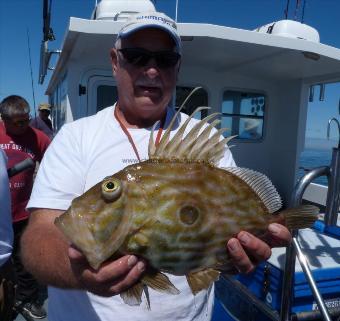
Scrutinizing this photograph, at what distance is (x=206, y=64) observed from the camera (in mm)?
6125

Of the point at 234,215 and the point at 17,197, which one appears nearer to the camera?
the point at 234,215

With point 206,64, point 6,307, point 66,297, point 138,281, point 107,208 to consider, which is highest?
point 206,64

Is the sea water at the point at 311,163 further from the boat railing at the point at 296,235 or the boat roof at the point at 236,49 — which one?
the boat roof at the point at 236,49

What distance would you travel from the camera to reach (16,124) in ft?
15.1

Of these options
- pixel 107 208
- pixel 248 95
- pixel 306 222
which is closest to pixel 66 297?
pixel 107 208

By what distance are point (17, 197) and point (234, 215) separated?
3724 millimetres

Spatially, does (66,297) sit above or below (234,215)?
below

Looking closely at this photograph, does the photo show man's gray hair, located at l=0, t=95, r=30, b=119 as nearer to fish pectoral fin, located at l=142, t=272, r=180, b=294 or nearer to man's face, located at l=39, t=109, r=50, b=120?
fish pectoral fin, located at l=142, t=272, r=180, b=294

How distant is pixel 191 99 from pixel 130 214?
5.21 meters

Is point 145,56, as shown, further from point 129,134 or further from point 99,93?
point 99,93

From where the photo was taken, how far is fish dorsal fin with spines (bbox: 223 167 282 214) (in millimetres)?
1521

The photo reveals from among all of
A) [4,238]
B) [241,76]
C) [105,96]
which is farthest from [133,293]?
[241,76]

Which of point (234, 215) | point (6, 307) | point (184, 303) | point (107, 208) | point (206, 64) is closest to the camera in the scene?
point (107, 208)

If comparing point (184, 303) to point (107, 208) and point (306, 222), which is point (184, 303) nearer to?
point (306, 222)
